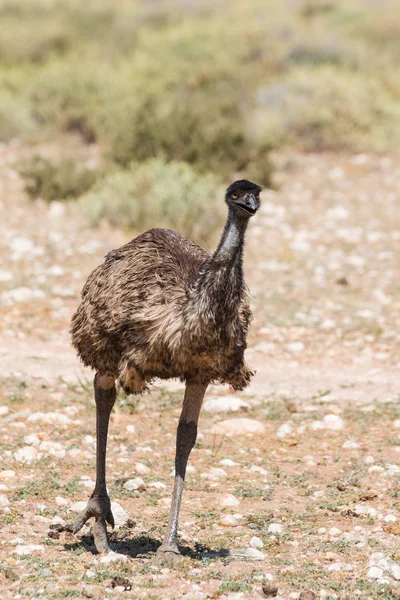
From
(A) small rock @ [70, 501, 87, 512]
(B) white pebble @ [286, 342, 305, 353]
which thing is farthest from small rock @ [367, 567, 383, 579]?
(B) white pebble @ [286, 342, 305, 353]

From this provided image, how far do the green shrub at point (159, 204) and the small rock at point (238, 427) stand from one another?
571 cm

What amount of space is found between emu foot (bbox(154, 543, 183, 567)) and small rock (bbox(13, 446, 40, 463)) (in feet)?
5.82

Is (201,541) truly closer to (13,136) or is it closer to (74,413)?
(74,413)

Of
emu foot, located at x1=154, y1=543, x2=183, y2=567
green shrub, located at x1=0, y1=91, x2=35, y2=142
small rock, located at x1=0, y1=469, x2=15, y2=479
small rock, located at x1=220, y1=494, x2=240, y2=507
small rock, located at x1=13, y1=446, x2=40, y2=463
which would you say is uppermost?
green shrub, located at x1=0, y1=91, x2=35, y2=142

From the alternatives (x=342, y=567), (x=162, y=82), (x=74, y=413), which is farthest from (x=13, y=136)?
(x=342, y=567)

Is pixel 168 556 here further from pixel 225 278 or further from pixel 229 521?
pixel 225 278

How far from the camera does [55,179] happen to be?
14602 mm

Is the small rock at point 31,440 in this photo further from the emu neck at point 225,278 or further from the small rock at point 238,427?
the emu neck at point 225,278

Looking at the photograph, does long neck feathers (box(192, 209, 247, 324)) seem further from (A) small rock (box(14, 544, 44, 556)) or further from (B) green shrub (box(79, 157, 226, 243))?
(B) green shrub (box(79, 157, 226, 243))

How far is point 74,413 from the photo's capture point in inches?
288

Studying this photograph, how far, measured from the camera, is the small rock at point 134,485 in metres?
5.98

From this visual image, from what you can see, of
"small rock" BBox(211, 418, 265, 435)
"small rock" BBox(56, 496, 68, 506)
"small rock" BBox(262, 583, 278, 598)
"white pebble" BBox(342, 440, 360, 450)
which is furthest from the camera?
"small rock" BBox(211, 418, 265, 435)

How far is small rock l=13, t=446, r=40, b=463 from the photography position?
6.27m

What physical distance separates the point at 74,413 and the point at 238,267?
10.4ft
